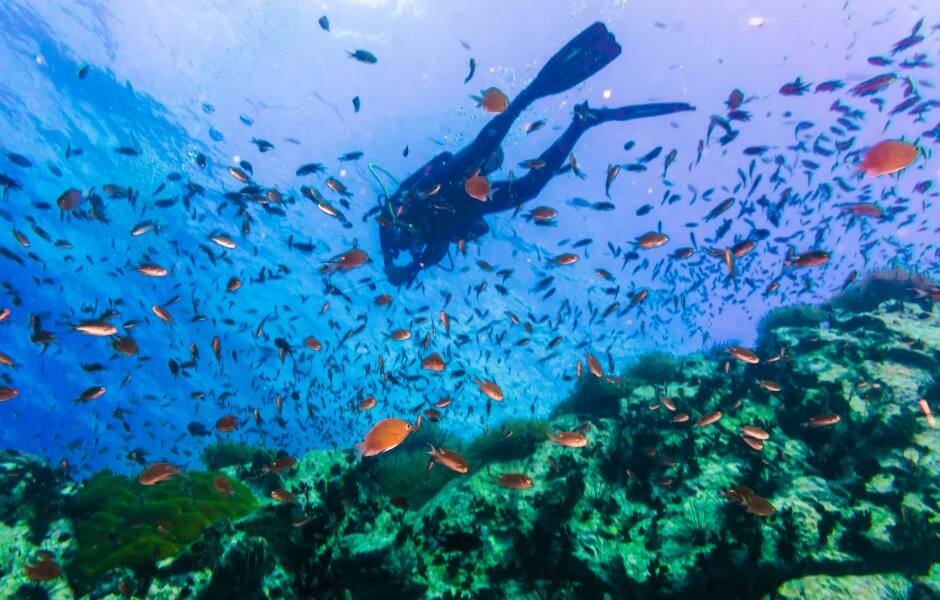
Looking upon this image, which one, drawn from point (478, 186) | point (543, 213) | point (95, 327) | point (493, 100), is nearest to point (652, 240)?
point (543, 213)

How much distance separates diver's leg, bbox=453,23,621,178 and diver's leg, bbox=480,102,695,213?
1.10 metres

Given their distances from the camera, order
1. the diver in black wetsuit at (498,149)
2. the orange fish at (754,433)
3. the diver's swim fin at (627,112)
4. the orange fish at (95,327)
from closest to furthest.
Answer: the orange fish at (95,327) < the orange fish at (754,433) < the diver in black wetsuit at (498,149) < the diver's swim fin at (627,112)

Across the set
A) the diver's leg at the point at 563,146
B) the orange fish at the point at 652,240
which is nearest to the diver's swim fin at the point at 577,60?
the diver's leg at the point at 563,146

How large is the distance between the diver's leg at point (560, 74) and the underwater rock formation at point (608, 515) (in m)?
8.59

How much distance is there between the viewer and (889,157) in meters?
4.78

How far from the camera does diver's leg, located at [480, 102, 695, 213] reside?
1275cm

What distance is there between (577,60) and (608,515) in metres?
12.0

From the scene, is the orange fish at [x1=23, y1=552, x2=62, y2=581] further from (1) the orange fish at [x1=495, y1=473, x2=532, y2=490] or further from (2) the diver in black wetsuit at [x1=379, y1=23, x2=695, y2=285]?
(2) the diver in black wetsuit at [x1=379, y1=23, x2=695, y2=285]

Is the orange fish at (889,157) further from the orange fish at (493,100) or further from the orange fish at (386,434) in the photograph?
the orange fish at (386,434)

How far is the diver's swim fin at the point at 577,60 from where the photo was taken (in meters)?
12.1

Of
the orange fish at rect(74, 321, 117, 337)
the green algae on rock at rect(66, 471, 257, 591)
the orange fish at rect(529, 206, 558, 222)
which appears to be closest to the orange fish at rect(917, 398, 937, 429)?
the orange fish at rect(529, 206, 558, 222)

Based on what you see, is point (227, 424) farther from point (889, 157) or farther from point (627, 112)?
point (627, 112)

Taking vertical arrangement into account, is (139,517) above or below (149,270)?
below

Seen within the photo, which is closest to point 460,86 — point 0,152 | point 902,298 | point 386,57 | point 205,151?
point 386,57
